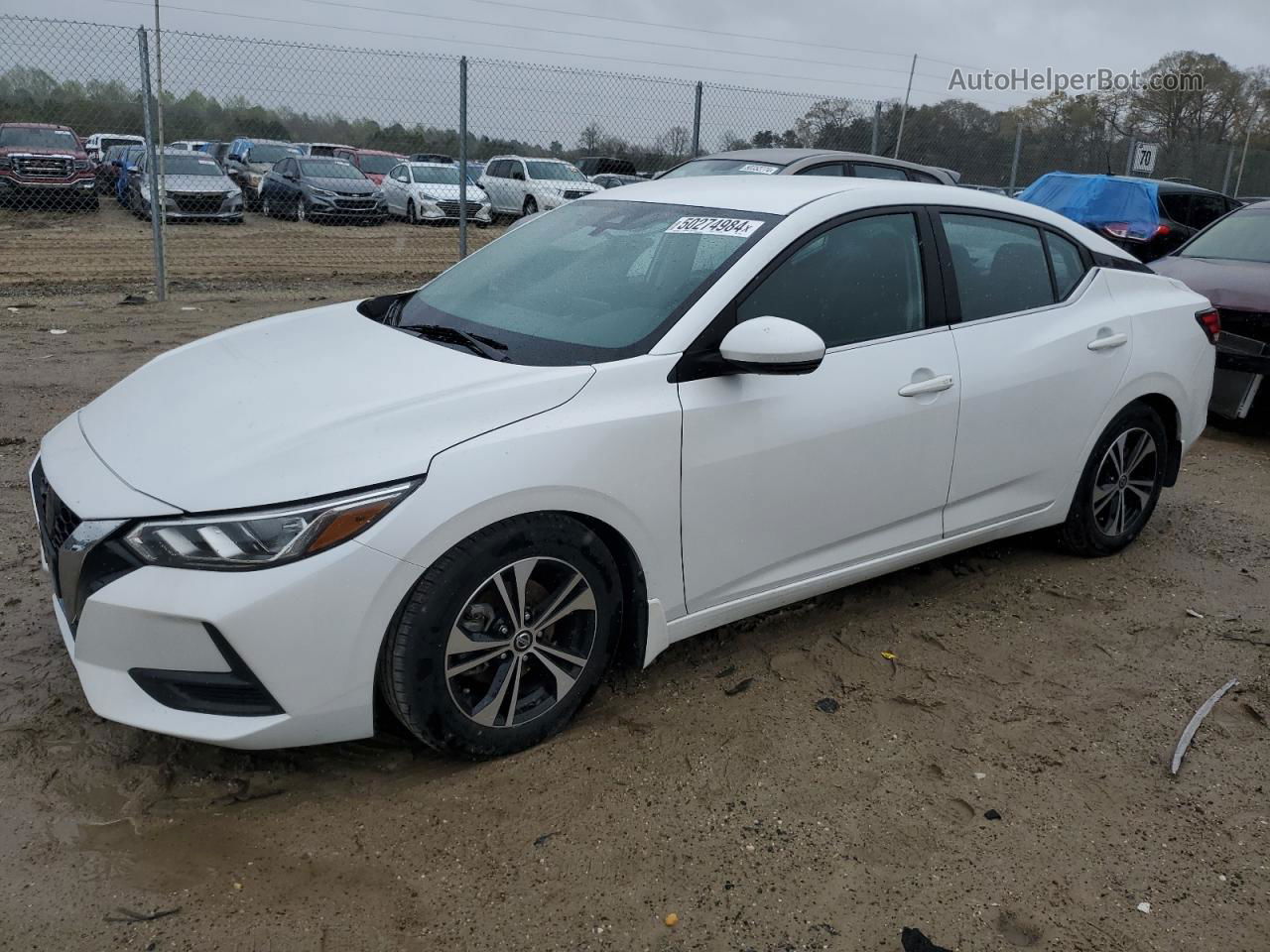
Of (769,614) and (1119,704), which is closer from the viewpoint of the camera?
(1119,704)

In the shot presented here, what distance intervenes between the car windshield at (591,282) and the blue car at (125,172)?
20597 millimetres

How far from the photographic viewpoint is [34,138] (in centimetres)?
1848

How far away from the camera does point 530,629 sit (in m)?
2.90

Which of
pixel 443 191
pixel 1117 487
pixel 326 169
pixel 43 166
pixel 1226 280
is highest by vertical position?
pixel 326 169

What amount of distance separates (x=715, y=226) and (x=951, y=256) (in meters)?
0.93

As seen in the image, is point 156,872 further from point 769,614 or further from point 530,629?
point 769,614

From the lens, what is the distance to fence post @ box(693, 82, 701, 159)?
488 inches

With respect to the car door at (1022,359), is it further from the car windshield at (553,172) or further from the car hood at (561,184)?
the car windshield at (553,172)

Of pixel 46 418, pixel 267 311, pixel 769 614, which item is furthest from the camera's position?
pixel 267 311

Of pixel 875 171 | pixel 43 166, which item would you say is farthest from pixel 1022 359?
pixel 43 166

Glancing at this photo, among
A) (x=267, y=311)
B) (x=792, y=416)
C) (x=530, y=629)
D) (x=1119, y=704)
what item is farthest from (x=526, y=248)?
(x=267, y=311)

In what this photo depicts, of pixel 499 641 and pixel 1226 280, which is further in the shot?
pixel 1226 280

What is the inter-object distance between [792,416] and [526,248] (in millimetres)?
1308

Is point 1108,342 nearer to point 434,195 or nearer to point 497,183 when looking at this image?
point 434,195
